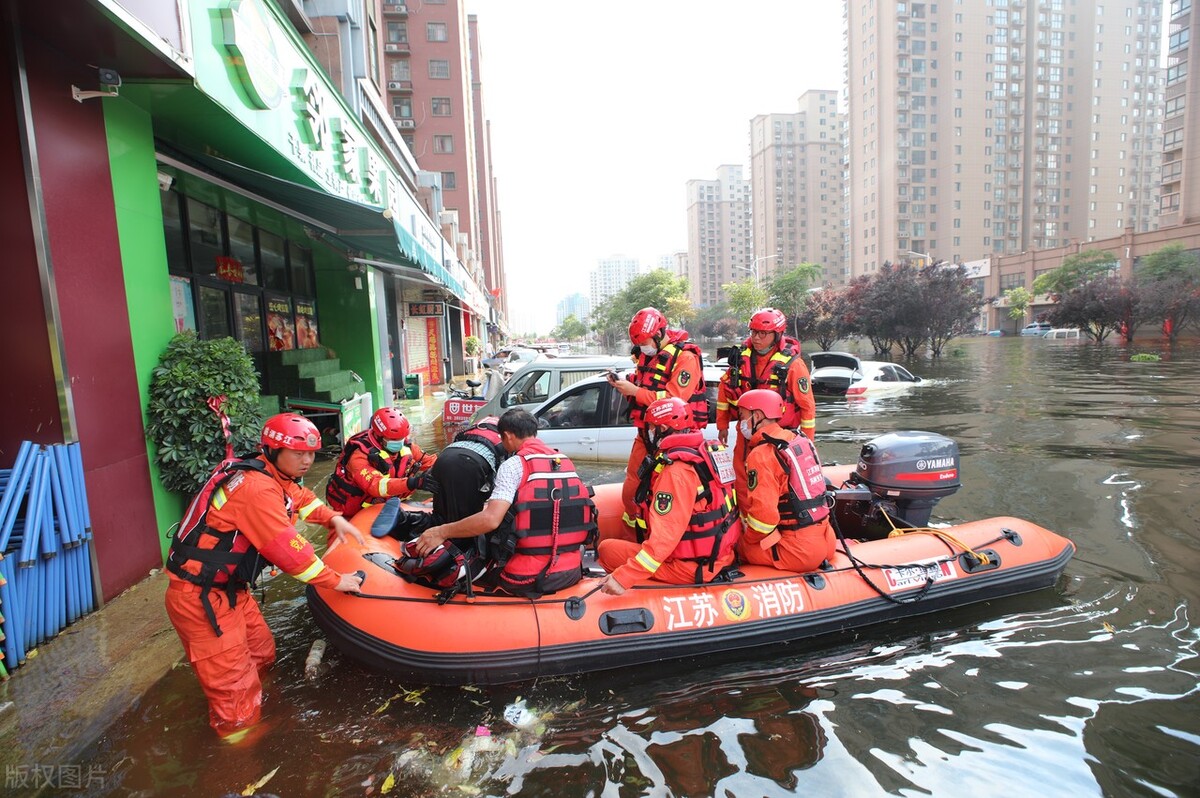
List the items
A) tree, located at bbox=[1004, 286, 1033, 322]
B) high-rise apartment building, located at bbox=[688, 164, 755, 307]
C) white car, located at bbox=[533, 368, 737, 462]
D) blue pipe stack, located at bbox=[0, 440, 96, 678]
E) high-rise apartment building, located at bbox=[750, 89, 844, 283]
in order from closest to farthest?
blue pipe stack, located at bbox=[0, 440, 96, 678], white car, located at bbox=[533, 368, 737, 462], tree, located at bbox=[1004, 286, 1033, 322], high-rise apartment building, located at bbox=[750, 89, 844, 283], high-rise apartment building, located at bbox=[688, 164, 755, 307]

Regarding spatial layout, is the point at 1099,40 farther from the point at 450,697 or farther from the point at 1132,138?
the point at 450,697

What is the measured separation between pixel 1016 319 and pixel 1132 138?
163 ft

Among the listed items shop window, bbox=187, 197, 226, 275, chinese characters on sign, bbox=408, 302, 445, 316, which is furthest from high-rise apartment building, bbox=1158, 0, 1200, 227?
shop window, bbox=187, 197, 226, 275

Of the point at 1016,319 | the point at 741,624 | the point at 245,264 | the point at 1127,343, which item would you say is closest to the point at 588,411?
the point at 741,624

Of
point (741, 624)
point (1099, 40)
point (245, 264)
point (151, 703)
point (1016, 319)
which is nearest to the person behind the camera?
point (151, 703)

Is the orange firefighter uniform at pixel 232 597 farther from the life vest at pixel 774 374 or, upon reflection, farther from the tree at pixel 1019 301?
the tree at pixel 1019 301

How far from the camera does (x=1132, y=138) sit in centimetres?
8375

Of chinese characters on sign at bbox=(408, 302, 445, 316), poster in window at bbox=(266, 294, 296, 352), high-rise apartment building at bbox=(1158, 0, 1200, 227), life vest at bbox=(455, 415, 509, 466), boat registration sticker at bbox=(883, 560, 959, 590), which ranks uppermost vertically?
high-rise apartment building at bbox=(1158, 0, 1200, 227)

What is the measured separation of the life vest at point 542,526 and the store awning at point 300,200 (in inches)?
176

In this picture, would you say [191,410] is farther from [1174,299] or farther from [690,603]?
[1174,299]

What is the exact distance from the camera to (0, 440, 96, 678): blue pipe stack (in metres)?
3.29

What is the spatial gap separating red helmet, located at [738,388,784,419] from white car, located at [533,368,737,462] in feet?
10.8

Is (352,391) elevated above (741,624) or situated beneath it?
elevated above

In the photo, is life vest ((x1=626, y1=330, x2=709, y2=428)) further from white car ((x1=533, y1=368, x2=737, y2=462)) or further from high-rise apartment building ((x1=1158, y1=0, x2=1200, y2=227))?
high-rise apartment building ((x1=1158, y1=0, x2=1200, y2=227))
